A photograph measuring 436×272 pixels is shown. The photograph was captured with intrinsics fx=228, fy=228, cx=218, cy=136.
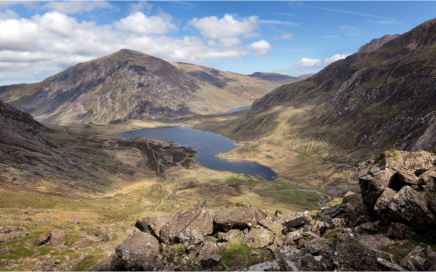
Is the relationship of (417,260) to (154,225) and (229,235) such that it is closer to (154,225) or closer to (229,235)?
(229,235)

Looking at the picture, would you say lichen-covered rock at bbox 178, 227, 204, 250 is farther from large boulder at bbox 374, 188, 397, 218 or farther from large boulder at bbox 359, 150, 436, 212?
large boulder at bbox 374, 188, 397, 218

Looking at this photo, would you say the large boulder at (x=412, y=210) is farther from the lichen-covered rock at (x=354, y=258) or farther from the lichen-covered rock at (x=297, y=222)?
the lichen-covered rock at (x=297, y=222)

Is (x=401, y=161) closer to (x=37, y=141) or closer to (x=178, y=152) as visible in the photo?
(x=37, y=141)

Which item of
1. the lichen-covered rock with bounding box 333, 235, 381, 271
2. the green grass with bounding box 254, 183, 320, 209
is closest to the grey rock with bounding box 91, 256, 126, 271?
the lichen-covered rock with bounding box 333, 235, 381, 271

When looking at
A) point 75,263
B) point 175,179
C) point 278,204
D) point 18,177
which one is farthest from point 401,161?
point 175,179

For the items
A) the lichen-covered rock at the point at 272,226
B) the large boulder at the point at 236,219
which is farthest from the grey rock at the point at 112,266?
the lichen-covered rock at the point at 272,226

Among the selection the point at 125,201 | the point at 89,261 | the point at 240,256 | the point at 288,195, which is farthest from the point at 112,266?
the point at 288,195
